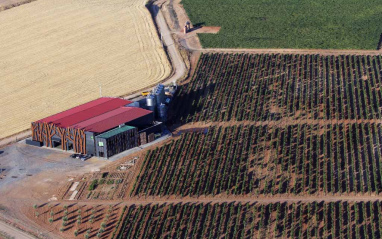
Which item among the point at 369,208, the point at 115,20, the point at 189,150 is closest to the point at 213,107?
the point at 189,150

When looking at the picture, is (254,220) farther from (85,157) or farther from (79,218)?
(85,157)

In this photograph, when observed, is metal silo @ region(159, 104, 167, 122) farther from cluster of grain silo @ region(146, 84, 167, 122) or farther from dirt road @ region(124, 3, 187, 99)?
dirt road @ region(124, 3, 187, 99)

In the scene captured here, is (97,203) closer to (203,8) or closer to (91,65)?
(91,65)

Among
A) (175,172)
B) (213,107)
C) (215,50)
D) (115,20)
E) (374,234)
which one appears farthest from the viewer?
(115,20)

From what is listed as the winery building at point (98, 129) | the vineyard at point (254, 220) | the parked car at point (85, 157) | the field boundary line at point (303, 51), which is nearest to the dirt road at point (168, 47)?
the field boundary line at point (303, 51)

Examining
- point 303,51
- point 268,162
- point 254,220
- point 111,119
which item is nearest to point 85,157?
point 111,119

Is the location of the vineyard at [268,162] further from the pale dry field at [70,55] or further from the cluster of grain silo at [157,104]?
the pale dry field at [70,55]
